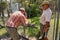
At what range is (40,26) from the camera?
3.28 metres

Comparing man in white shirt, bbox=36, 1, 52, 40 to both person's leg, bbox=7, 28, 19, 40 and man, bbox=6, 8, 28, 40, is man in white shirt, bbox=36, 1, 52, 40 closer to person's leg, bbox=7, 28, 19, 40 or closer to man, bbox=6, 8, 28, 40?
man, bbox=6, 8, 28, 40

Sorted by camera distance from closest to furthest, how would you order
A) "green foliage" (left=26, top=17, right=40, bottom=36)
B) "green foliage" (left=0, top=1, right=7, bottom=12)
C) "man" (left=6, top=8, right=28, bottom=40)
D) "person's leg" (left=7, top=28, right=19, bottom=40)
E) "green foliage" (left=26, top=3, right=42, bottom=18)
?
1. "man" (left=6, top=8, right=28, bottom=40)
2. "person's leg" (left=7, top=28, right=19, bottom=40)
3. "green foliage" (left=26, top=17, right=40, bottom=36)
4. "green foliage" (left=26, top=3, right=42, bottom=18)
5. "green foliage" (left=0, top=1, right=7, bottom=12)

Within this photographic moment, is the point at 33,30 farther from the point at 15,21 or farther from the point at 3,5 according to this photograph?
the point at 3,5

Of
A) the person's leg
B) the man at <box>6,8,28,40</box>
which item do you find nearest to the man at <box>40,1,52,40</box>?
the man at <box>6,8,28,40</box>

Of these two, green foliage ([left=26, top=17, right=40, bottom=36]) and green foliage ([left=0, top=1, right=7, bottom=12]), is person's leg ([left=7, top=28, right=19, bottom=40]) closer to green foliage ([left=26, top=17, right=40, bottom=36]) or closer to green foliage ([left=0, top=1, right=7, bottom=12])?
green foliage ([left=26, top=17, right=40, bottom=36])

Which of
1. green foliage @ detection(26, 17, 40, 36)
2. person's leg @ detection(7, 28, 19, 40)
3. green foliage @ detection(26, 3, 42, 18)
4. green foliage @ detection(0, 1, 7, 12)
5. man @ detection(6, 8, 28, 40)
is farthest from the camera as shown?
green foliage @ detection(0, 1, 7, 12)

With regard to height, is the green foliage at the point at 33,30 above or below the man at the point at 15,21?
below

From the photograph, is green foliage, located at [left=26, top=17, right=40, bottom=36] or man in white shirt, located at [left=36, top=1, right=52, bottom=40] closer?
man in white shirt, located at [left=36, top=1, right=52, bottom=40]

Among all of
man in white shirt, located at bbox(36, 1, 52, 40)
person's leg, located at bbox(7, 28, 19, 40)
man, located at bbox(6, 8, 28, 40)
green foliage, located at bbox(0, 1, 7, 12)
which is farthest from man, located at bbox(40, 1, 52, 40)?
green foliage, located at bbox(0, 1, 7, 12)

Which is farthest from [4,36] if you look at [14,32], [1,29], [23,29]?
[14,32]

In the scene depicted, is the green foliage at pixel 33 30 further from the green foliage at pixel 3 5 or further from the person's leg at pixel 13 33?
the green foliage at pixel 3 5

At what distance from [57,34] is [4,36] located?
150 centimetres

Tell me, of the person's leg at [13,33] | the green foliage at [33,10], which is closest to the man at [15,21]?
the person's leg at [13,33]

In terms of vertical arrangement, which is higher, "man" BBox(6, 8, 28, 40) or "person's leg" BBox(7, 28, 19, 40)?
"man" BBox(6, 8, 28, 40)
